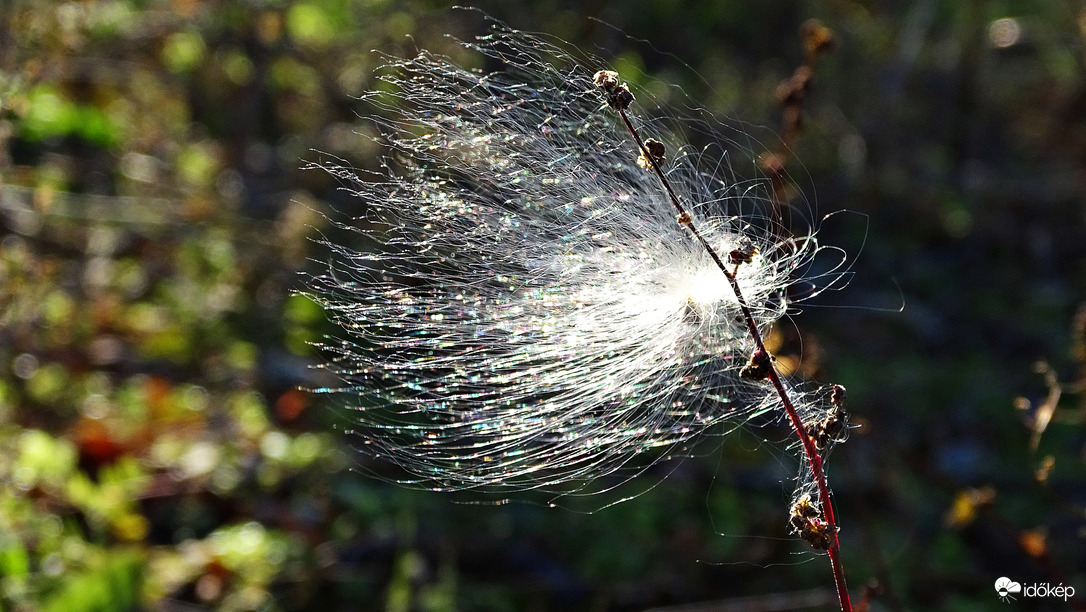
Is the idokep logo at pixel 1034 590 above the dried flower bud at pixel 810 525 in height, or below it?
below

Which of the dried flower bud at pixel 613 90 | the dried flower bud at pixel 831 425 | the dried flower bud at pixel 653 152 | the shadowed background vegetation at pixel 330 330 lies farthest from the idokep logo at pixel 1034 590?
the dried flower bud at pixel 613 90

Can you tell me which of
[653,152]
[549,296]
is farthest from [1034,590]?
[653,152]

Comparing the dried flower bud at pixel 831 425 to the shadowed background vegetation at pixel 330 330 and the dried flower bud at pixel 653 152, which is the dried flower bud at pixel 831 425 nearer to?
the dried flower bud at pixel 653 152

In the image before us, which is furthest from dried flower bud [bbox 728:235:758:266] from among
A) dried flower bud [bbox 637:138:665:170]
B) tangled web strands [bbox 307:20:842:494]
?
dried flower bud [bbox 637:138:665:170]

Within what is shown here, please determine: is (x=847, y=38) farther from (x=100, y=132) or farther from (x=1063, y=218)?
(x=100, y=132)

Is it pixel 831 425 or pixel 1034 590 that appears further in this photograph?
pixel 1034 590

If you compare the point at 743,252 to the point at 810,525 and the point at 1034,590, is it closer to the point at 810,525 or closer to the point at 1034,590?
the point at 810,525

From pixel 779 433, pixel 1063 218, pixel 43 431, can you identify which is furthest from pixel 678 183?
pixel 1063 218

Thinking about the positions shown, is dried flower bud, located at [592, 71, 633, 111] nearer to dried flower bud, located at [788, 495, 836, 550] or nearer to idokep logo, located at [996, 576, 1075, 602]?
dried flower bud, located at [788, 495, 836, 550]
